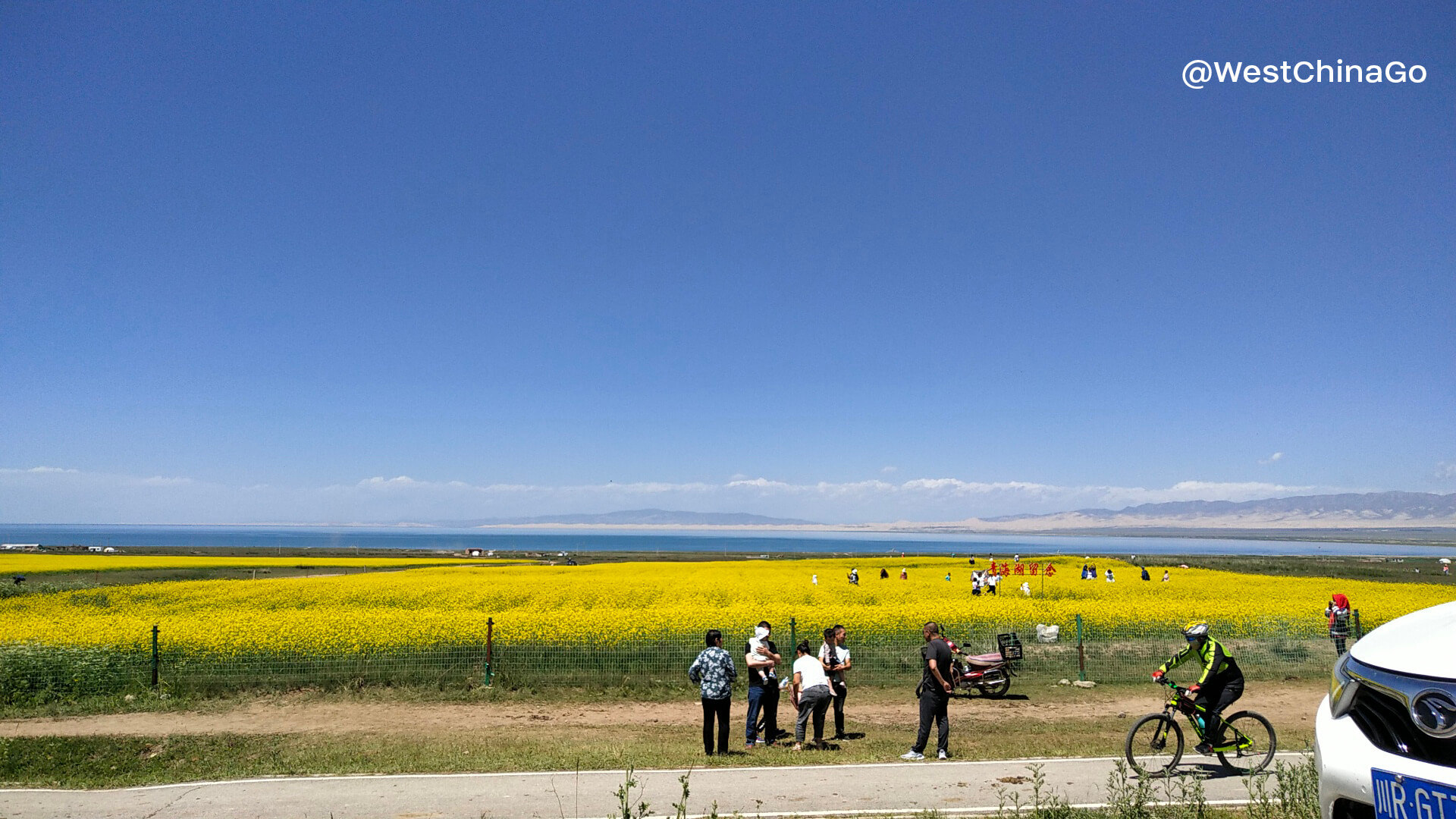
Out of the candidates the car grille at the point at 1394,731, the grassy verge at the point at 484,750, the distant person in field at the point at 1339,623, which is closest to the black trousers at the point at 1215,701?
the grassy verge at the point at 484,750

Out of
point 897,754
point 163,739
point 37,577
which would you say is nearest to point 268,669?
point 163,739

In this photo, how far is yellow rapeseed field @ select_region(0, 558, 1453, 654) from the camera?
17.6m

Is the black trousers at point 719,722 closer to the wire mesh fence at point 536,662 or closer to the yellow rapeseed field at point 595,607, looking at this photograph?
the wire mesh fence at point 536,662

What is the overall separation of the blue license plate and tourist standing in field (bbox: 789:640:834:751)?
9.06m

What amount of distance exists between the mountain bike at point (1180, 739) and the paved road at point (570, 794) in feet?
1.01

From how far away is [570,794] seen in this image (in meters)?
8.59

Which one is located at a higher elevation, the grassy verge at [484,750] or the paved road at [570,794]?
the paved road at [570,794]

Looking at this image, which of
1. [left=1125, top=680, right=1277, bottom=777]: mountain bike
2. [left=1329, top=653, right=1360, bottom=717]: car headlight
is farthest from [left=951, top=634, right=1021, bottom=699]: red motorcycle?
[left=1329, top=653, right=1360, bottom=717]: car headlight

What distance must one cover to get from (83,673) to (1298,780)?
778 inches

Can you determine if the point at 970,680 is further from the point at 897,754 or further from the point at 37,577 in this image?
the point at 37,577

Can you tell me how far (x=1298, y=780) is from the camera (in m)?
7.15

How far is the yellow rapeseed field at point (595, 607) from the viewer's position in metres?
17.6

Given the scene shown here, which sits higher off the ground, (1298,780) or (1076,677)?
(1298,780)

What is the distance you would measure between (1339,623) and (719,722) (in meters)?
16.8
